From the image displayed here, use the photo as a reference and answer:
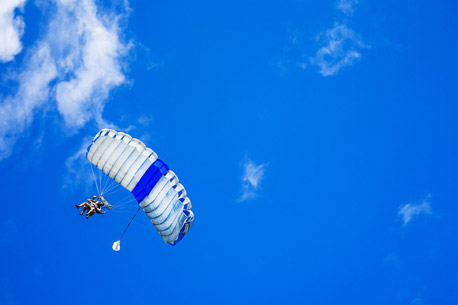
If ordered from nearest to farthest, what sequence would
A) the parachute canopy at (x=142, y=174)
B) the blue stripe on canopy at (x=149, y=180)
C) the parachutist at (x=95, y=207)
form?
the blue stripe on canopy at (x=149, y=180)
the parachute canopy at (x=142, y=174)
the parachutist at (x=95, y=207)

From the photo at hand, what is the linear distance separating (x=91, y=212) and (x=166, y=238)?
365 centimetres

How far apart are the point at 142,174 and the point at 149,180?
44 centimetres

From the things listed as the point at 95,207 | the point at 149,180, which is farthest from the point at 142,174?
the point at 95,207

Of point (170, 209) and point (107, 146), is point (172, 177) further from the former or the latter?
point (107, 146)

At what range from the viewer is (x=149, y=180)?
76.3 ft

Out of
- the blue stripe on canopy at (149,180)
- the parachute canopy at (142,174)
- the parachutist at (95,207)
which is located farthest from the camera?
the parachutist at (95,207)

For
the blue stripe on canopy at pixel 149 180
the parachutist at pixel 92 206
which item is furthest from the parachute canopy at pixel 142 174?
the parachutist at pixel 92 206

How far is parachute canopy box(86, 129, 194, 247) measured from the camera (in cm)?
2322

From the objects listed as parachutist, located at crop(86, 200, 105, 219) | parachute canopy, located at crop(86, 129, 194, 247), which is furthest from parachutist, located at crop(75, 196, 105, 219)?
parachute canopy, located at crop(86, 129, 194, 247)

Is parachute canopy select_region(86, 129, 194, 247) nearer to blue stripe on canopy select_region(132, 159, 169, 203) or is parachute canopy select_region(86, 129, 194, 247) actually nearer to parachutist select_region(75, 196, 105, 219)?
blue stripe on canopy select_region(132, 159, 169, 203)

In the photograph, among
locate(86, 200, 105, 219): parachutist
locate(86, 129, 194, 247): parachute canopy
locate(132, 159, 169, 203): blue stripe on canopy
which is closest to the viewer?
locate(132, 159, 169, 203): blue stripe on canopy

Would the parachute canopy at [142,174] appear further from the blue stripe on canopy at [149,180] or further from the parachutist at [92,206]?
the parachutist at [92,206]

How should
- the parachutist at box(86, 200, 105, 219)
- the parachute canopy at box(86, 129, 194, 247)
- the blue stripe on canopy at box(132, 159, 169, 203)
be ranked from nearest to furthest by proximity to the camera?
1. the blue stripe on canopy at box(132, 159, 169, 203)
2. the parachute canopy at box(86, 129, 194, 247)
3. the parachutist at box(86, 200, 105, 219)

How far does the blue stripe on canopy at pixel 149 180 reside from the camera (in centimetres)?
2311
